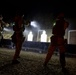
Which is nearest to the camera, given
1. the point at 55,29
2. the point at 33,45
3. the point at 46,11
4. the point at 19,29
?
the point at 55,29

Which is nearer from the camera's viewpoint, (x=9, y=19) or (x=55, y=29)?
(x=55, y=29)

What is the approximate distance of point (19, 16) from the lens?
6684mm

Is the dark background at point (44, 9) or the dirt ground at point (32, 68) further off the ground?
the dark background at point (44, 9)

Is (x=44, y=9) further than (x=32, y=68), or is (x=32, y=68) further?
(x=44, y=9)

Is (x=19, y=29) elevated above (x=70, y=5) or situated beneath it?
situated beneath

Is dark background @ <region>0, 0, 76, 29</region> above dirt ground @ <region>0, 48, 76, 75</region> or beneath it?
above

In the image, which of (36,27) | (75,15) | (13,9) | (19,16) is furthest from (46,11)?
(19,16)

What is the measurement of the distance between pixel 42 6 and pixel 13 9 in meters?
5.28

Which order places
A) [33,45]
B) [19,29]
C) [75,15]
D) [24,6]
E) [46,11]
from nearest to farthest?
[19,29] → [33,45] → [75,15] → [46,11] → [24,6]

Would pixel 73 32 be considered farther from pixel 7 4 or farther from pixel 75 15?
pixel 7 4

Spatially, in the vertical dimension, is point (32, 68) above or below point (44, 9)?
below

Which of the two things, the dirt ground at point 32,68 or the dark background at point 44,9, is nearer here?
the dirt ground at point 32,68

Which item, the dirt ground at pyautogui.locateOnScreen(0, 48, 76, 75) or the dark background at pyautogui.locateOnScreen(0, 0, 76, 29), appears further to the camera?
the dark background at pyautogui.locateOnScreen(0, 0, 76, 29)

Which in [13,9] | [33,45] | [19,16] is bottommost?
[33,45]
